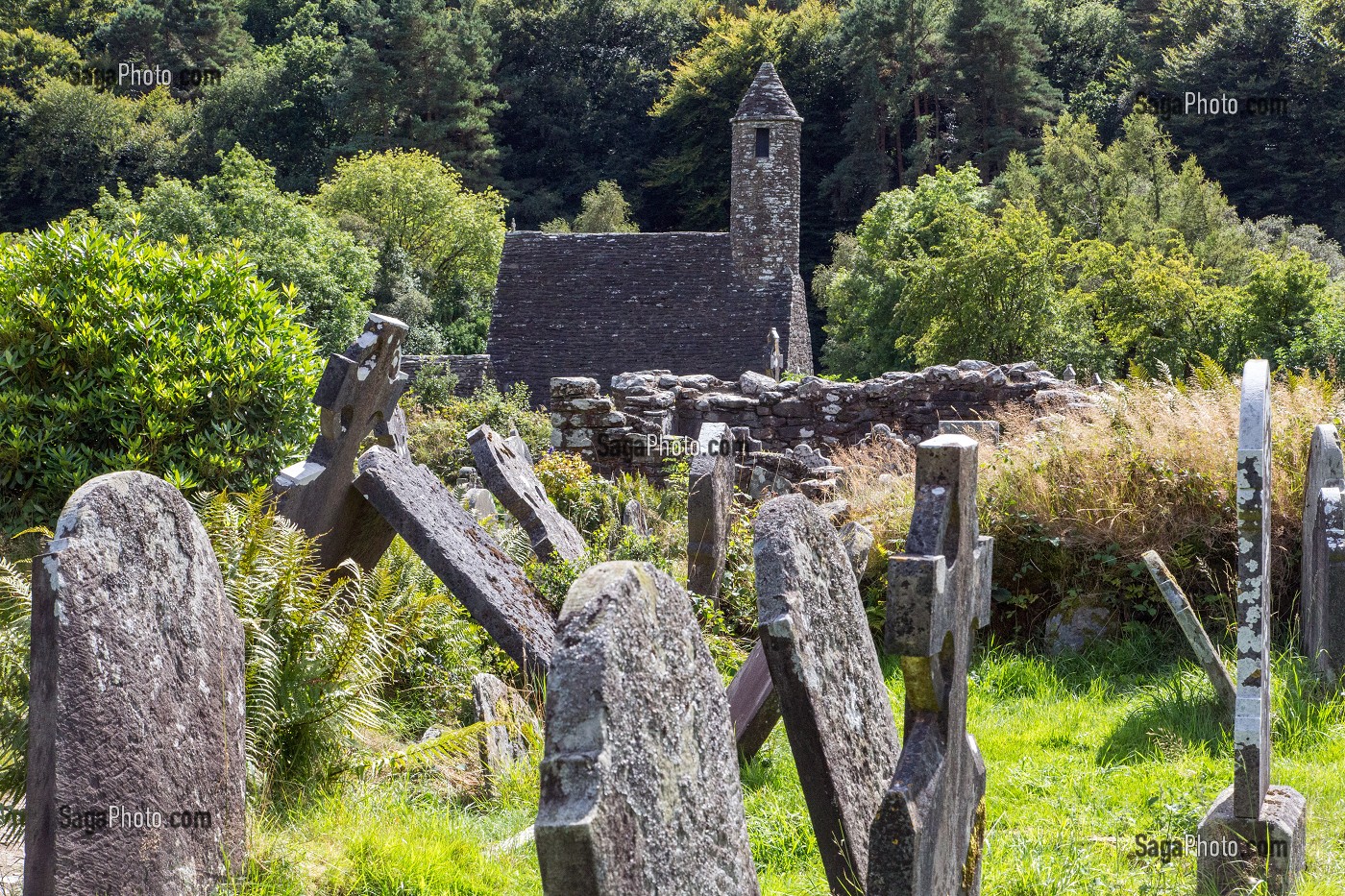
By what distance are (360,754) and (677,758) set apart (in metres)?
2.52

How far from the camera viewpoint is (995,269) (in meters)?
19.3

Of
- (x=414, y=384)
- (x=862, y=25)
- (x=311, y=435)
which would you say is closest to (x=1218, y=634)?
(x=311, y=435)

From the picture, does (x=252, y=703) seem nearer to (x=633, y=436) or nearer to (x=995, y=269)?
(x=633, y=436)

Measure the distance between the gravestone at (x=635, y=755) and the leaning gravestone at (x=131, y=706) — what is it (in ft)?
4.45

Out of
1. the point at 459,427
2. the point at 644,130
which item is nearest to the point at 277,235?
the point at 459,427

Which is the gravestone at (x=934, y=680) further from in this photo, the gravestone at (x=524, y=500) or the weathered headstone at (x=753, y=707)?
the gravestone at (x=524, y=500)

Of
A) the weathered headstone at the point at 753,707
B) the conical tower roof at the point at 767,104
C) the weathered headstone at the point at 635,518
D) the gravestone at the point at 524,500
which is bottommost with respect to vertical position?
the weathered headstone at the point at 753,707

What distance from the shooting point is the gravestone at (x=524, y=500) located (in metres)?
6.43

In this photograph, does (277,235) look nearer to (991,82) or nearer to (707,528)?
(707,528)

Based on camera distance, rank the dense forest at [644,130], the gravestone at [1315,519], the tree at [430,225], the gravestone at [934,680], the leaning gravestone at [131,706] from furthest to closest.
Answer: the tree at [430,225] < the dense forest at [644,130] < the gravestone at [1315,519] < the leaning gravestone at [131,706] < the gravestone at [934,680]

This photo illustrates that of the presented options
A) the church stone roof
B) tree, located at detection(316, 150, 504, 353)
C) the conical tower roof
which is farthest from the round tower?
tree, located at detection(316, 150, 504, 353)

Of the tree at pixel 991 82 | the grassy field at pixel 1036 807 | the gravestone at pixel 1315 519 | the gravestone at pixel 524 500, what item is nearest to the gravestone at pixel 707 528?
the gravestone at pixel 524 500

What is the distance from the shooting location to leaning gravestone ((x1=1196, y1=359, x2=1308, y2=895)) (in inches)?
124

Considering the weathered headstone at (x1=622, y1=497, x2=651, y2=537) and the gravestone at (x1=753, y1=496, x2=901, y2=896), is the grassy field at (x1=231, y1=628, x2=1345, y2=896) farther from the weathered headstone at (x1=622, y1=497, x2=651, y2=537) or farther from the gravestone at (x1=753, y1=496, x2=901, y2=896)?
the weathered headstone at (x1=622, y1=497, x2=651, y2=537)
